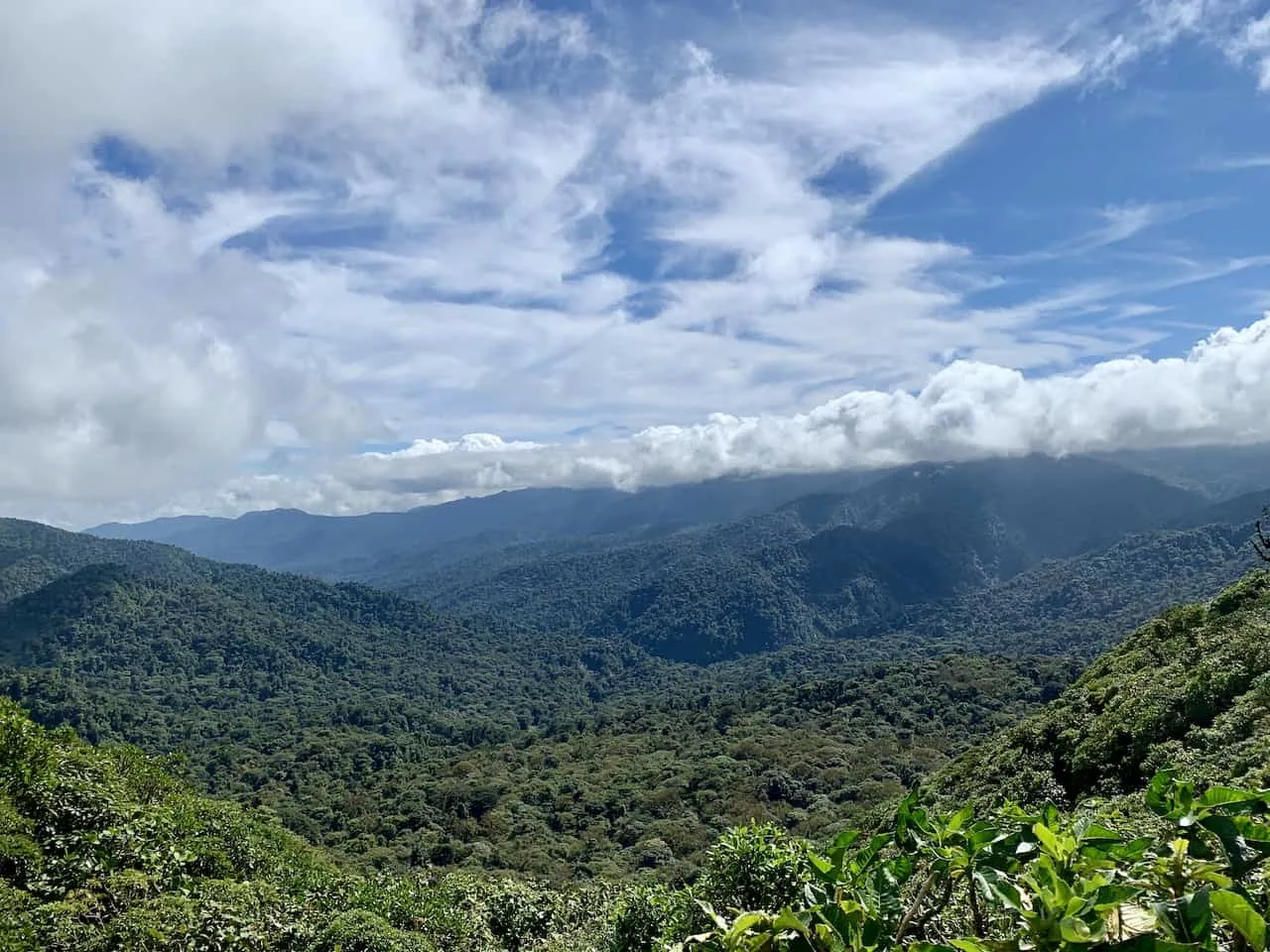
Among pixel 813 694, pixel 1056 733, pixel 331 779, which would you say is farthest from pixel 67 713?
pixel 1056 733

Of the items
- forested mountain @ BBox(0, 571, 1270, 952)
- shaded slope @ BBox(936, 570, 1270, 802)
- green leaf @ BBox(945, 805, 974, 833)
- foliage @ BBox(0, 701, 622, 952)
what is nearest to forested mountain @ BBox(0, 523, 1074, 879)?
shaded slope @ BBox(936, 570, 1270, 802)

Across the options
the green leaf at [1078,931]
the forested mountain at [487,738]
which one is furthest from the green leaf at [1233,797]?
the forested mountain at [487,738]

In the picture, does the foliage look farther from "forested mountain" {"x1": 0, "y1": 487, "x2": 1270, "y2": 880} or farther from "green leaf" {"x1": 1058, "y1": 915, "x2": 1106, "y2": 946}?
"forested mountain" {"x1": 0, "y1": 487, "x2": 1270, "y2": 880}

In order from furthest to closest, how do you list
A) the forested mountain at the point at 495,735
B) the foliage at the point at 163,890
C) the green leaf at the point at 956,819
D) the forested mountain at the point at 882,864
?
the forested mountain at the point at 495,735
the foliage at the point at 163,890
the green leaf at the point at 956,819
the forested mountain at the point at 882,864

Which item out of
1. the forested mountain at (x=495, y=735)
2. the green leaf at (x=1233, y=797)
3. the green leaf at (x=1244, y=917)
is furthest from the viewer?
the forested mountain at (x=495, y=735)

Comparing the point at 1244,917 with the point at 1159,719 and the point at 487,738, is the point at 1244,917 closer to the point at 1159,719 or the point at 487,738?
the point at 1159,719

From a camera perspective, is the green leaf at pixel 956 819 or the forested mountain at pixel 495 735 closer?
the green leaf at pixel 956 819

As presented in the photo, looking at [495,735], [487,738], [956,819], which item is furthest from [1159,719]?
Answer: [495,735]

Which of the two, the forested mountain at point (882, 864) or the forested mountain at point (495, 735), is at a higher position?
the forested mountain at point (882, 864)

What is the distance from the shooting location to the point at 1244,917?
1621 millimetres

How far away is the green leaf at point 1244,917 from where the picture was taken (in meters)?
1.61

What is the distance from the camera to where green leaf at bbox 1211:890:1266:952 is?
161cm

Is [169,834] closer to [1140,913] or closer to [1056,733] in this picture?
[1140,913]

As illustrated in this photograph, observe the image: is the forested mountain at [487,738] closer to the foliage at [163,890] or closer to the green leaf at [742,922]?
the foliage at [163,890]
